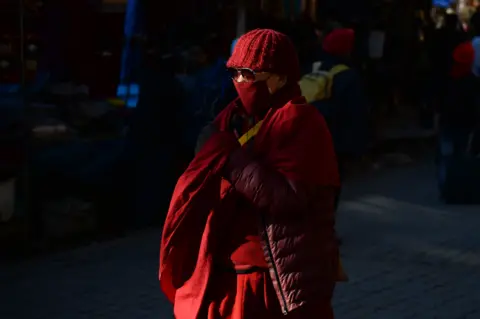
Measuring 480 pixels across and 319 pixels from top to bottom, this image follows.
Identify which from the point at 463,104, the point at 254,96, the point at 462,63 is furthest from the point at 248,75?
the point at 462,63

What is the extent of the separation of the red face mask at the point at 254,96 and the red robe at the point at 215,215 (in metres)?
0.05

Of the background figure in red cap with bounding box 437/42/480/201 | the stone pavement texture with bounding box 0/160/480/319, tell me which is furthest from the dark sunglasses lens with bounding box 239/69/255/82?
the background figure in red cap with bounding box 437/42/480/201

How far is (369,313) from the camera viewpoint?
6.20m

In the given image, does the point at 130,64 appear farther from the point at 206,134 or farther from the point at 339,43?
the point at 206,134

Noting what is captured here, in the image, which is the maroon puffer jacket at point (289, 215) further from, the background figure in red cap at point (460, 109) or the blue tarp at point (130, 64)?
the background figure in red cap at point (460, 109)

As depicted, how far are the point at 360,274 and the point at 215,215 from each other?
13.2 ft

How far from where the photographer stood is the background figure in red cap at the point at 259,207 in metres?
3.20

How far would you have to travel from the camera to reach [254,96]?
10.8 ft

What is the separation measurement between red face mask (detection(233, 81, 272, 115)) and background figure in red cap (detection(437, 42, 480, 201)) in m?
6.16

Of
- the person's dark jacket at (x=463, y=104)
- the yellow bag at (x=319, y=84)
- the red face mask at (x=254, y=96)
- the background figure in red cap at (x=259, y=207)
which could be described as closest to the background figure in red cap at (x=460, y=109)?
the person's dark jacket at (x=463, y=104)

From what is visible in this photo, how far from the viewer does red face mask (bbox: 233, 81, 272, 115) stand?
3.29 meters

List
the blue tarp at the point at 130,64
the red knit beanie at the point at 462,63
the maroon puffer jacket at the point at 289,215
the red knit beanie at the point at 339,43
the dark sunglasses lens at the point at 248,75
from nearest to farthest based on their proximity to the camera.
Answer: the maroon puffer jacket at the point at 289,215
the dark sunglasses lens at the point at 248,75
the red knit beanie at the point at 339,43
the blue tarp at the point at 130,64
the red knit beanie at the point at 462,63

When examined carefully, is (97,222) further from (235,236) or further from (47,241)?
(235,236)

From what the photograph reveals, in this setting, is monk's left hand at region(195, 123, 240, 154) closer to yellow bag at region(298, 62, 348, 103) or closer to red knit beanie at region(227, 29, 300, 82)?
red knit beanie at region(227, 29, 300, 82)
